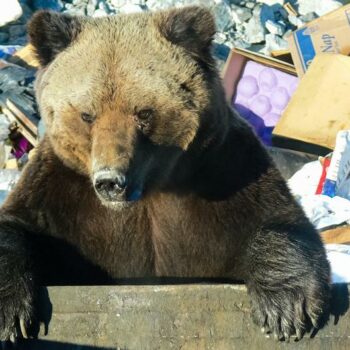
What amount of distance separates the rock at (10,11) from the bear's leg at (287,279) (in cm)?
623

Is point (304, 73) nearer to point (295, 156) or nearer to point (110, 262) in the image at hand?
point (295, 156)

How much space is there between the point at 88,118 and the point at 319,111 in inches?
143

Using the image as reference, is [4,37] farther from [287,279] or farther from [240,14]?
[287,279]

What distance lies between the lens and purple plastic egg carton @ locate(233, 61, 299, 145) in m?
7.22

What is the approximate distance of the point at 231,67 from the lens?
7.39 metres

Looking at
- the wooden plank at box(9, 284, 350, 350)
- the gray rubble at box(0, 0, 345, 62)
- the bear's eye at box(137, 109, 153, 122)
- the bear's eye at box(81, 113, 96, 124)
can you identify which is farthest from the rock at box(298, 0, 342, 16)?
the wooden plank at box(9, 284, 350, 350)

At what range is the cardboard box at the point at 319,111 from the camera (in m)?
6.43

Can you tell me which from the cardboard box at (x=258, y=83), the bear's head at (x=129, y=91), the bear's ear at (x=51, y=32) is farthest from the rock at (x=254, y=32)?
the bear's ear at (x=51, y=32)

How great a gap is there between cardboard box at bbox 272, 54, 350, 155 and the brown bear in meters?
2.87

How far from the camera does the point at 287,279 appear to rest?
304cm

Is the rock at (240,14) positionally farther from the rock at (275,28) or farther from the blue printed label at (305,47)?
the blue printed label at (305,47)

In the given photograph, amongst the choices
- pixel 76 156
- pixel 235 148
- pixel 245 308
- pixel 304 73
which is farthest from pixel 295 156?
pixel 245 308

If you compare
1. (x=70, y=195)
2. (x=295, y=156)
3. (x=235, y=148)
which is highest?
(x=235, y=148)

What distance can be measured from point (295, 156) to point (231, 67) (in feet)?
4.84
